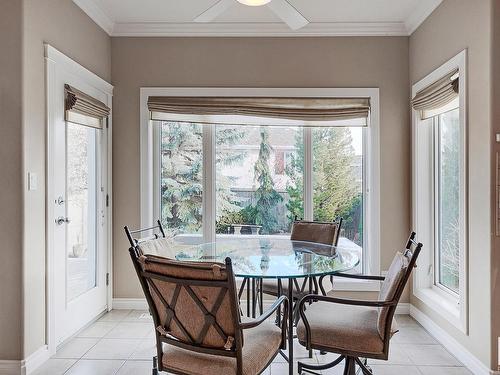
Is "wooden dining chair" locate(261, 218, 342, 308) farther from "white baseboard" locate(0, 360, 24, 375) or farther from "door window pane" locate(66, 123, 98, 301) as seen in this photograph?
"white baseboard" locate(0, 360, 24, 375)

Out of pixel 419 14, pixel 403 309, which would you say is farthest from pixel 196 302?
pixel 419 14

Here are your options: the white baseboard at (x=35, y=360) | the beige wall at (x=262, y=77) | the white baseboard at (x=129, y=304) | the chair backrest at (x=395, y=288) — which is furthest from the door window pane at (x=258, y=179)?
the chair backrest at (x=395, y=288)

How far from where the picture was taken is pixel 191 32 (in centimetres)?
377

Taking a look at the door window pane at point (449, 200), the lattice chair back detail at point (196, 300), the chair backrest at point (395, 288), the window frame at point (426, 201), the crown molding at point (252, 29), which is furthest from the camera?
the crown molding at point (252, 29)

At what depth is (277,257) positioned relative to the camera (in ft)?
8.61

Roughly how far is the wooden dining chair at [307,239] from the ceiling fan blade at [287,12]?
1.60 meters

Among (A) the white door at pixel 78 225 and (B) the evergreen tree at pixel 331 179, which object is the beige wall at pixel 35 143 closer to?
(A) the white door at pixel 78 225

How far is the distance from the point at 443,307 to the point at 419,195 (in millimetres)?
1004

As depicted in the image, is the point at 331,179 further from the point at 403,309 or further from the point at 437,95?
the point at 403,309

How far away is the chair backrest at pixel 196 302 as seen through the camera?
62.7 inches

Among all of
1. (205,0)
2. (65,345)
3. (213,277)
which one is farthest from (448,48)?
(65,345)

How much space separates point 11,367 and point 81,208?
1282mm

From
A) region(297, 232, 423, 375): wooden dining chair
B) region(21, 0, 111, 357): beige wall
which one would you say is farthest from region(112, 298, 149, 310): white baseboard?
region(297, 232, 423, 375): wooden dining chair

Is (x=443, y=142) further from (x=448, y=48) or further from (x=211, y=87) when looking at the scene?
(x=211, y=87)
